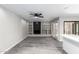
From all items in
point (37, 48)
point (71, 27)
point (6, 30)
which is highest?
point (71, 27)

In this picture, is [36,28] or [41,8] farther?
[36,28]

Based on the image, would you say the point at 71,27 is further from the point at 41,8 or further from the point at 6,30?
the point at 6,30

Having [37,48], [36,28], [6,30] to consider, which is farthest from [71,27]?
[6,30]

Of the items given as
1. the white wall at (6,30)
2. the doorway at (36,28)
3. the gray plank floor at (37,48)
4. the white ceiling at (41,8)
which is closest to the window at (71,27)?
the gray plank floor at (37,48)

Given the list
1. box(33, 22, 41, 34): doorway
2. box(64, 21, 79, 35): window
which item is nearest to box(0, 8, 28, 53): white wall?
box(64, 21, 79, 35): window

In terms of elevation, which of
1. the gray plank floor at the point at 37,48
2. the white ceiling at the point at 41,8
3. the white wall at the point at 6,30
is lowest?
the gray plank floor at the point at 37,48

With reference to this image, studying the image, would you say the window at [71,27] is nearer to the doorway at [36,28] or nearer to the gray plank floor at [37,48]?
the gray plank floor at [37,48]

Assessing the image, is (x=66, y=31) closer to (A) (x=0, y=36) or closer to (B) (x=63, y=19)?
(B) (x=63, y=19)

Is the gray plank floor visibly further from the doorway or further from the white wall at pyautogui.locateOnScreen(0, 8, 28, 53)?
the doorway

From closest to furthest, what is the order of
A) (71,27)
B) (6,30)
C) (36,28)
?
(6,30)
(71,27)
(36,28)

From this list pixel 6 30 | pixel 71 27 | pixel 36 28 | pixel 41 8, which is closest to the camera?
pixel 41 8
